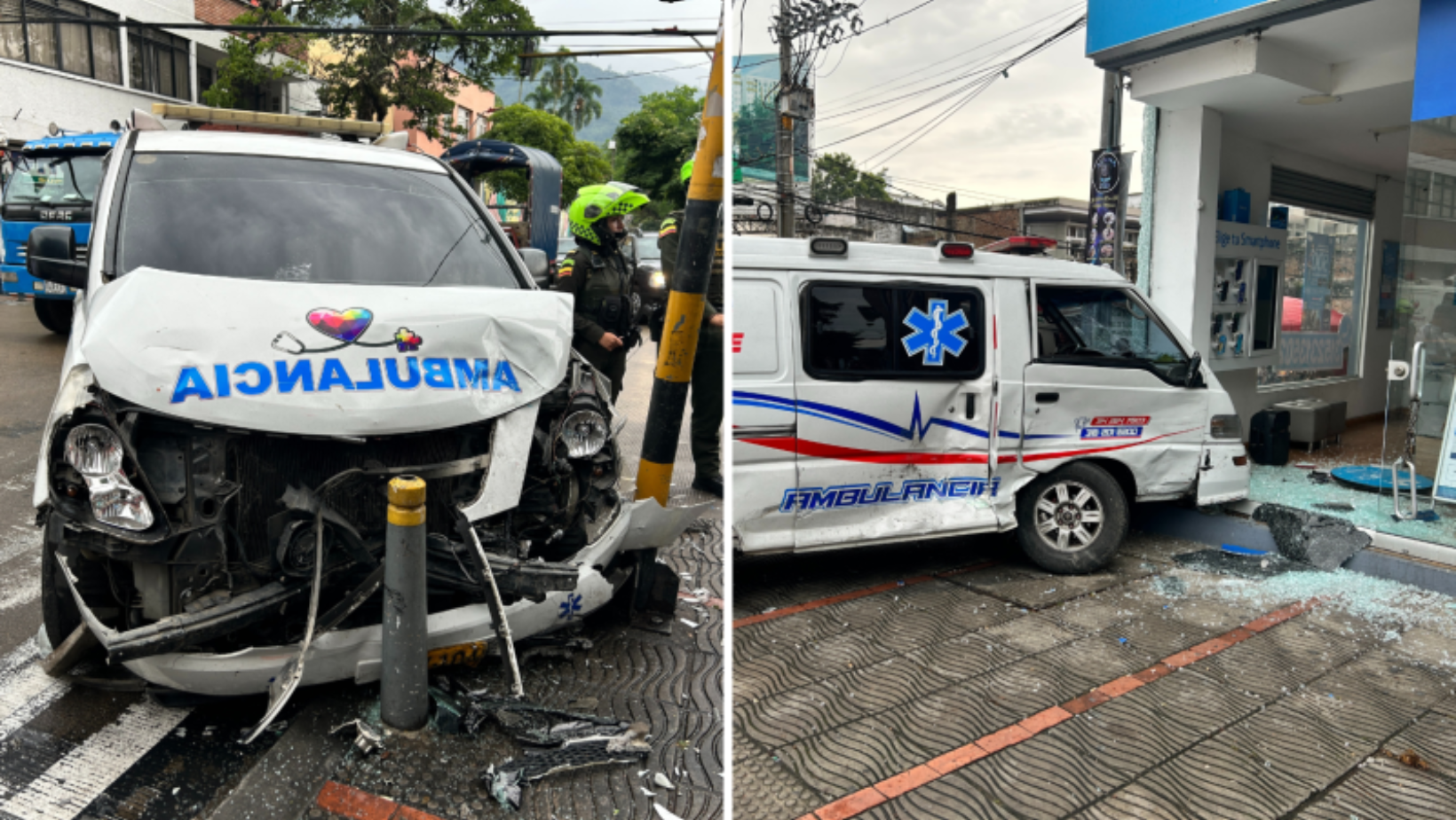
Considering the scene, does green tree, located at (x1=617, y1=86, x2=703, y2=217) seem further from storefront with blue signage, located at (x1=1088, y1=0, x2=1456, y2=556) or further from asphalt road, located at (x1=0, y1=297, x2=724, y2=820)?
asphalt road, located at (x1=0, y1=297, x2=724, y2=820)

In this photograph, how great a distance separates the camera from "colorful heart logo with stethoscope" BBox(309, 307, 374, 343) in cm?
304

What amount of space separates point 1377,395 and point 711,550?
927 cm

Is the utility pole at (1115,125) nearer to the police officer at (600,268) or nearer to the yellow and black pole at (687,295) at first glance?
the police officer at (600,268)

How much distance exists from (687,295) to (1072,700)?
2345 millimetres

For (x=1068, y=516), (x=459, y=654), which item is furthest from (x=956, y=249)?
(x=459, y=654)

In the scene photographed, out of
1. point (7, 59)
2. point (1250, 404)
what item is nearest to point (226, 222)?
point (1250, 404)

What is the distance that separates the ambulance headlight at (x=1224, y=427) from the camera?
5824 mm

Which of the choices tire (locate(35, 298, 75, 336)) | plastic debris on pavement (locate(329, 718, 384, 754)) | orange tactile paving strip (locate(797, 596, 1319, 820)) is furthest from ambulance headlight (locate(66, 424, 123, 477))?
tire (locate(35, 298, 75, 336))

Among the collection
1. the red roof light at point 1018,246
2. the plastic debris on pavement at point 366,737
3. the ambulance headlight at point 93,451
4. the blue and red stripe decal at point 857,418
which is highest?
the red roof light at point 1018,246

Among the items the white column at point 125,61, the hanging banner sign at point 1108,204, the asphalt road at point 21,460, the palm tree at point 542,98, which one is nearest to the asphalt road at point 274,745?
the asphalt road at point 21,460

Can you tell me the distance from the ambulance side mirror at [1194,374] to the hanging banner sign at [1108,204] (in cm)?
220

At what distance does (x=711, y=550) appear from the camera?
17.3 feet

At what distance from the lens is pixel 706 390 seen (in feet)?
21.0

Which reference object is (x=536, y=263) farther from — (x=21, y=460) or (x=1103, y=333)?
(x=21, y=460)
